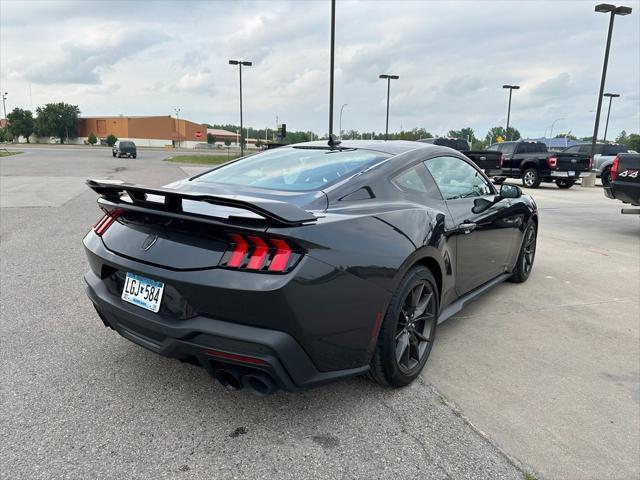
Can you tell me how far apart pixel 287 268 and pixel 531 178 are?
59.8 ft

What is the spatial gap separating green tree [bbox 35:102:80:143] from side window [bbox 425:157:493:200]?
117030mm

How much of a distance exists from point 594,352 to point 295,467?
2.57 m

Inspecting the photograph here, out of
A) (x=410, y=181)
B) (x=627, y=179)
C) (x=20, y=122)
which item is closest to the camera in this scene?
(x=410, y=181)

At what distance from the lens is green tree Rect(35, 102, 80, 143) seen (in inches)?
4021

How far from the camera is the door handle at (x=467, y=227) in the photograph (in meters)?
3.38

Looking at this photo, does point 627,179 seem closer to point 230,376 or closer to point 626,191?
point 626,191

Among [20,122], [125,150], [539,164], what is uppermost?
[20,122]

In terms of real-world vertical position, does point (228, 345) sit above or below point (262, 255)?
below

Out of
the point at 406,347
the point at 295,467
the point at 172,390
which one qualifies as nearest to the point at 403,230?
the point at 406,347

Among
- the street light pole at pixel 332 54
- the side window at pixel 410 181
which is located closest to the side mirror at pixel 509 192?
the side window at pixel 410 181

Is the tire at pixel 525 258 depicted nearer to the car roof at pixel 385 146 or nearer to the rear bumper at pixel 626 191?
the car roof at pixel 385 146

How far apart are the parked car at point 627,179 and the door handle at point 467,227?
19.1 ft

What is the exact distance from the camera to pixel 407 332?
283 centimetres

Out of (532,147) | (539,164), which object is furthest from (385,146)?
(532,147)
